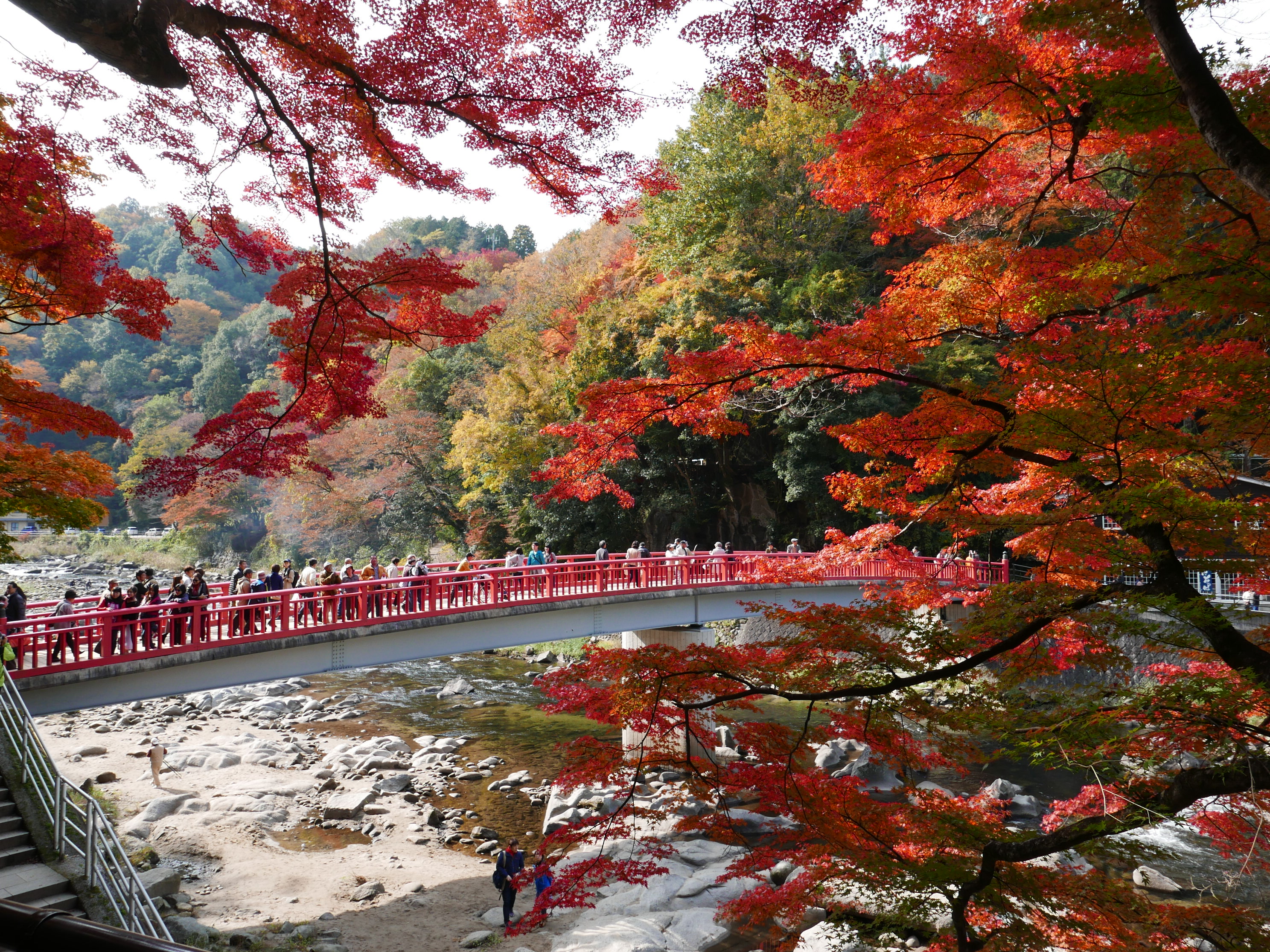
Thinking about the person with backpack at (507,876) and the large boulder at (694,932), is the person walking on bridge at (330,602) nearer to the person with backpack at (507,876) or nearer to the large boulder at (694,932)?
the person with backpack at (507,876)

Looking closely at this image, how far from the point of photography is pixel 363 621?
39.0 feet

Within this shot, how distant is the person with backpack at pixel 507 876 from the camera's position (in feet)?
30.4

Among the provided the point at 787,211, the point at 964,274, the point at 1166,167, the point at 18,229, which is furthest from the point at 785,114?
the point at 18,229

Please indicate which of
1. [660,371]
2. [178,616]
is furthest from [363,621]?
[660,371]

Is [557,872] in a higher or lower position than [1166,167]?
lower

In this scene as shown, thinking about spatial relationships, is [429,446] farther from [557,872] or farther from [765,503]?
[557,872]

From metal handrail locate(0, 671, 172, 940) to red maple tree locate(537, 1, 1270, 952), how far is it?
12.8ft

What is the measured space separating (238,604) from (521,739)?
7862 mm

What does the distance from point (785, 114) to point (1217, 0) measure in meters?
20.9

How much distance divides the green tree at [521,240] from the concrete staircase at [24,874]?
211 feet

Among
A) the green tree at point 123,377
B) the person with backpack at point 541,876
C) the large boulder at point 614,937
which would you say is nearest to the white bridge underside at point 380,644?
the person with backpack at point 541,876

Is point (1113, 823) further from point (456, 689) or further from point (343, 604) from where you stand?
point (456, 689)

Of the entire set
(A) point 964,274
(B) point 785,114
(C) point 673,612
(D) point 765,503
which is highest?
(B) point 785,114

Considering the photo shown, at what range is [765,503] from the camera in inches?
1094
